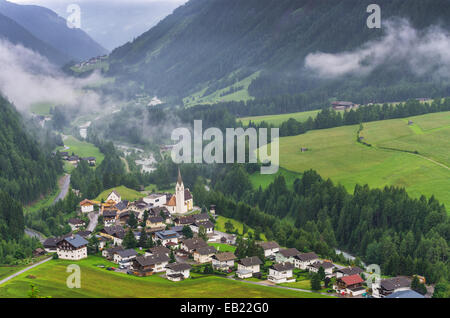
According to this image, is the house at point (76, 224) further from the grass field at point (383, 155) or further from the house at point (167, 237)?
the grass field at point (383, 155)

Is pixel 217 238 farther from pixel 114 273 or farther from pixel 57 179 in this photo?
pixel 57 179

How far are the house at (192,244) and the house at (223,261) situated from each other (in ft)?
17.1

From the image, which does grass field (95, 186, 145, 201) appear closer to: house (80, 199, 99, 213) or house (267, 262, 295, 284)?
house (80, 199, 99, 213)

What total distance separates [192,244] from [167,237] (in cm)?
577

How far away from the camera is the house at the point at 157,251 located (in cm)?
7639

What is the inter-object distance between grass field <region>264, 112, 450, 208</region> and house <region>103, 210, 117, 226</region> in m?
52.2

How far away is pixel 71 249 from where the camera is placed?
77.3m

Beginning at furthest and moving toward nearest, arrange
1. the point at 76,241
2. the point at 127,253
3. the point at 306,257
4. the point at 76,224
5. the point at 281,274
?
the point at 76,224, the point at 76,241, the point at 306,257, the point at 127,253, the point at 281,274

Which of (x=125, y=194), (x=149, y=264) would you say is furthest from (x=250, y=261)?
(x=125, y=194)

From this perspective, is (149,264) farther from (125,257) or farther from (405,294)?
(405,294)

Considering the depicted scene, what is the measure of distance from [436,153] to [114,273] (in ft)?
295

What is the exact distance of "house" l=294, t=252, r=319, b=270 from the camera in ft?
252
